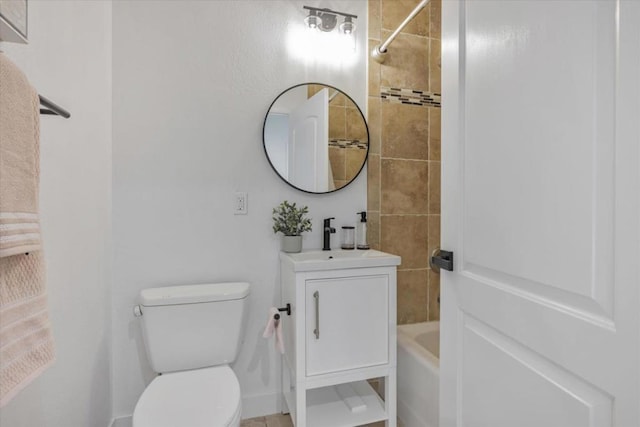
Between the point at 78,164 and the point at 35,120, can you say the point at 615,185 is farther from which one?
the point at 78,164

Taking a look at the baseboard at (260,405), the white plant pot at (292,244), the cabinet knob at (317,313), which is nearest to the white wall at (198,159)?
the baseboard at (260,405)

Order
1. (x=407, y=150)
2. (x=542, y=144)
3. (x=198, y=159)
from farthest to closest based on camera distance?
(x=407, y=150) → (x=198, y=159) → (x=542, y=144)

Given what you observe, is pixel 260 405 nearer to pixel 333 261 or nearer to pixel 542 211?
pixel 333 261

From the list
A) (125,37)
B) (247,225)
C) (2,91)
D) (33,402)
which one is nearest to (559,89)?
(2,91)

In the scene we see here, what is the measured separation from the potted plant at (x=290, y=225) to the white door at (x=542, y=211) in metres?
0.87

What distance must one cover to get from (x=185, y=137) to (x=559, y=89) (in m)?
1.62

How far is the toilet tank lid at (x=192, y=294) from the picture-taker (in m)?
1.48

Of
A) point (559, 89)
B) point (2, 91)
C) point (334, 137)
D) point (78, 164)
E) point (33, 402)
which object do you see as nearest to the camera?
point (2, 91)

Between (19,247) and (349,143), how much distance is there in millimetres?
1623

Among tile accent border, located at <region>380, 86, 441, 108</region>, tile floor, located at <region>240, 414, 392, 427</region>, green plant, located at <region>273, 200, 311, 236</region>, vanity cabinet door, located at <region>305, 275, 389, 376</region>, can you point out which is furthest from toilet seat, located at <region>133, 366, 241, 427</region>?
tile accent border, located at <region>380, 86, 441, 108</region>

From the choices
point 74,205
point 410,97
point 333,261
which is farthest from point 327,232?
point 74,205

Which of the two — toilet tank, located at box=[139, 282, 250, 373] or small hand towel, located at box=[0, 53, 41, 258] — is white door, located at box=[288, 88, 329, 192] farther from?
small hand towel, located at box=[0, 53, 41, 258]

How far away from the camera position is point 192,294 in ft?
5.01

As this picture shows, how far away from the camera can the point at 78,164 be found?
1268mm
